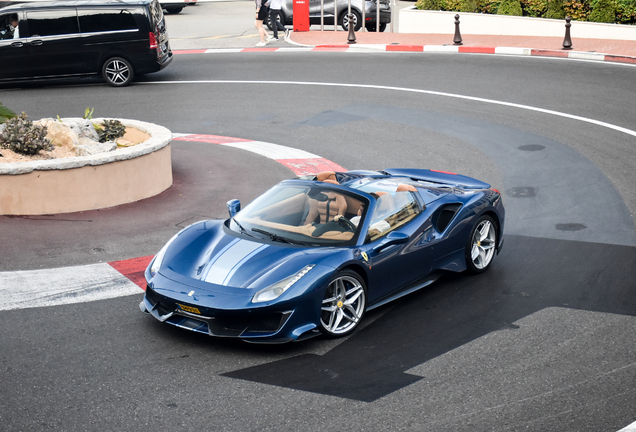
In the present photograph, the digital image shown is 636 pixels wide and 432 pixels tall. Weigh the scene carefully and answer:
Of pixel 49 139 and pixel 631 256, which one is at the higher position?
pixel 49 139

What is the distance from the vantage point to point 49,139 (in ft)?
34.0

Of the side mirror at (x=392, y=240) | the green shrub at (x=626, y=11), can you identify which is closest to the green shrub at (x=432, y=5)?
the green shrub at (x=626, y=11)

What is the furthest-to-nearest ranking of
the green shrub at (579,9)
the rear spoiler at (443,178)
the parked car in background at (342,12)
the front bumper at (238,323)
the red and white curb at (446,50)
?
the parked car in background at (342,12)
the green shrub at (579,9)
the red and white curb at (446,50)
the rear spoiler at (443,178)
the front bumper at (238,323)

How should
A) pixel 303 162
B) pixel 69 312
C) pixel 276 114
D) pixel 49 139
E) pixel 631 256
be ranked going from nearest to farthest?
pixel 69 312, pixel 631 256, pixel 49 139, pixel 303 162, pixel 276 114

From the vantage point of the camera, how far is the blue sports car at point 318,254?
5969 mm

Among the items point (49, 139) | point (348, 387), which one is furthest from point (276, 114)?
point (348, 387)

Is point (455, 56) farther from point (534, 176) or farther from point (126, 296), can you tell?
point (126, 296)

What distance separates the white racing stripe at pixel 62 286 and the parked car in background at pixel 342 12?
67.7 feet

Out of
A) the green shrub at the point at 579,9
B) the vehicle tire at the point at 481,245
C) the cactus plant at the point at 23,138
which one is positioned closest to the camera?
the vehicle tire at the point at 481,245

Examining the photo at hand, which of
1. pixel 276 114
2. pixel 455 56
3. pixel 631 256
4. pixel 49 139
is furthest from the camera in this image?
pixel 455 56

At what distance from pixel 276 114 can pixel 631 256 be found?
9.36 m

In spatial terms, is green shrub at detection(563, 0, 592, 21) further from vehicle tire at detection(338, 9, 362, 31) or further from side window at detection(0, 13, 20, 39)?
side window at detection(0, 13, 20, 39)

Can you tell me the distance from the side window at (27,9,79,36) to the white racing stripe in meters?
11.5

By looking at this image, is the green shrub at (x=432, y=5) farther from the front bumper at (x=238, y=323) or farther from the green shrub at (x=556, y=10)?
the front bumper at (x=238, y=323)
